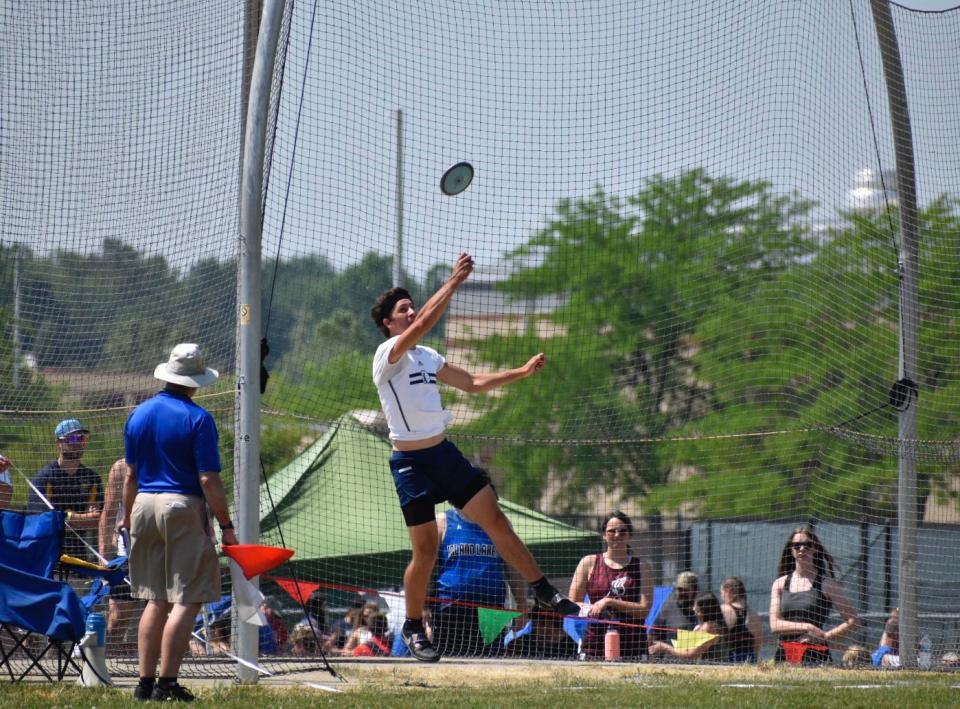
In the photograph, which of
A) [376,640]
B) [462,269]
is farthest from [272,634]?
[462,269]

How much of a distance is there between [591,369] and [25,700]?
11.9 meters

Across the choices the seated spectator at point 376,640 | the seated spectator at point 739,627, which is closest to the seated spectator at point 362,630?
the seated spectator at point 376,640

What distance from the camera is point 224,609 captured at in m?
10.0

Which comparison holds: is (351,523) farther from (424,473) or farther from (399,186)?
(424,473)

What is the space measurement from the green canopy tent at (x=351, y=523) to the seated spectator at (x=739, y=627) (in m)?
2.49

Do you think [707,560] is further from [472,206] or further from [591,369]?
[472,206]

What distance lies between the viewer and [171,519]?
618cm

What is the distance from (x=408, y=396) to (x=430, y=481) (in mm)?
493

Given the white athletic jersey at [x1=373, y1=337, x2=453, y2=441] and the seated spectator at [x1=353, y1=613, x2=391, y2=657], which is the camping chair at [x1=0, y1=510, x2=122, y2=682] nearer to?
the white athletic jersey at [x1=373, y1=337, x2=453, y2=441]

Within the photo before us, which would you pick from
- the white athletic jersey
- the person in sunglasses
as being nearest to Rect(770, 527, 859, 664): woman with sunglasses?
the white athletic jersey

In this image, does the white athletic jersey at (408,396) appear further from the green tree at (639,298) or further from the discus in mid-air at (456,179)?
the green tree at (639,298)

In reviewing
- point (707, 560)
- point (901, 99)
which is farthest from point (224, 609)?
point (901, 99)

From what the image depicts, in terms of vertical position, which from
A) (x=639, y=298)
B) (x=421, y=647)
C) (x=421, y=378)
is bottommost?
(x=421, y=647)

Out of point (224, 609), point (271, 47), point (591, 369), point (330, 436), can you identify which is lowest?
point (224, 609)
